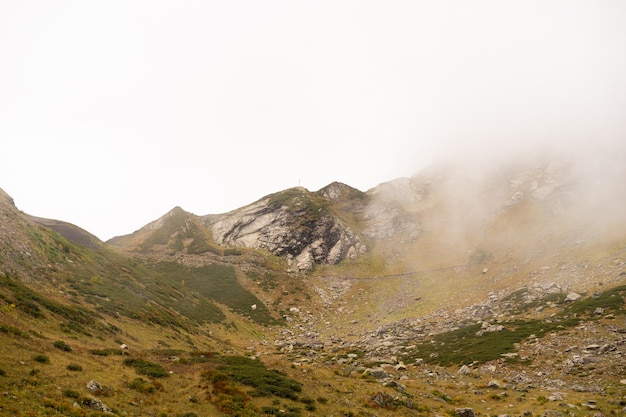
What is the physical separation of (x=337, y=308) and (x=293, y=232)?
39.2 m

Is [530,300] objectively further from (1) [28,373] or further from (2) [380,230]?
(2) [380,230]

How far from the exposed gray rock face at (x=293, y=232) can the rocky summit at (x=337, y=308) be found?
569mm

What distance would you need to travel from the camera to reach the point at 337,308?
8088 centimetres

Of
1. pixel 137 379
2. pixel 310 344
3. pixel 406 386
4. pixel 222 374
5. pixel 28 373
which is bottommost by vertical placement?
pixel 310 344

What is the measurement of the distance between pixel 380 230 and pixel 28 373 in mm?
115005

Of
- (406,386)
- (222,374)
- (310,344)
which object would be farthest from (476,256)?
(222,374)

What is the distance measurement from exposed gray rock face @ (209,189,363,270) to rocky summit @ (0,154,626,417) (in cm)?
57

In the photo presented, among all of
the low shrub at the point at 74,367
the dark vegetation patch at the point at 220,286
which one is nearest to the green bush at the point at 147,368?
the low shrub at the point at 74,367

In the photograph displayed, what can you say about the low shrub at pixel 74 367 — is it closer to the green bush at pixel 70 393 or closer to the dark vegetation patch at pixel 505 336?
the green bush at pixel 70 393

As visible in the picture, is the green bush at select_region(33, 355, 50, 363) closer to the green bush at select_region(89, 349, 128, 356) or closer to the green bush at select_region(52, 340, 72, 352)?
the green bush at select_region(52, 340, 72, 352)

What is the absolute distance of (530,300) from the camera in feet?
169

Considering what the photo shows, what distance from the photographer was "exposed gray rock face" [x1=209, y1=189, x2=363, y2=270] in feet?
359

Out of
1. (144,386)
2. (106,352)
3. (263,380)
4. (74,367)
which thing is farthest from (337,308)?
(74,367)

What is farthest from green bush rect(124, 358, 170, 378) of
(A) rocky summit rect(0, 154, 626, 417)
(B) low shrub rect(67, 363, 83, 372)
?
(B) low shrub rect(67, 363, 83, 372)
